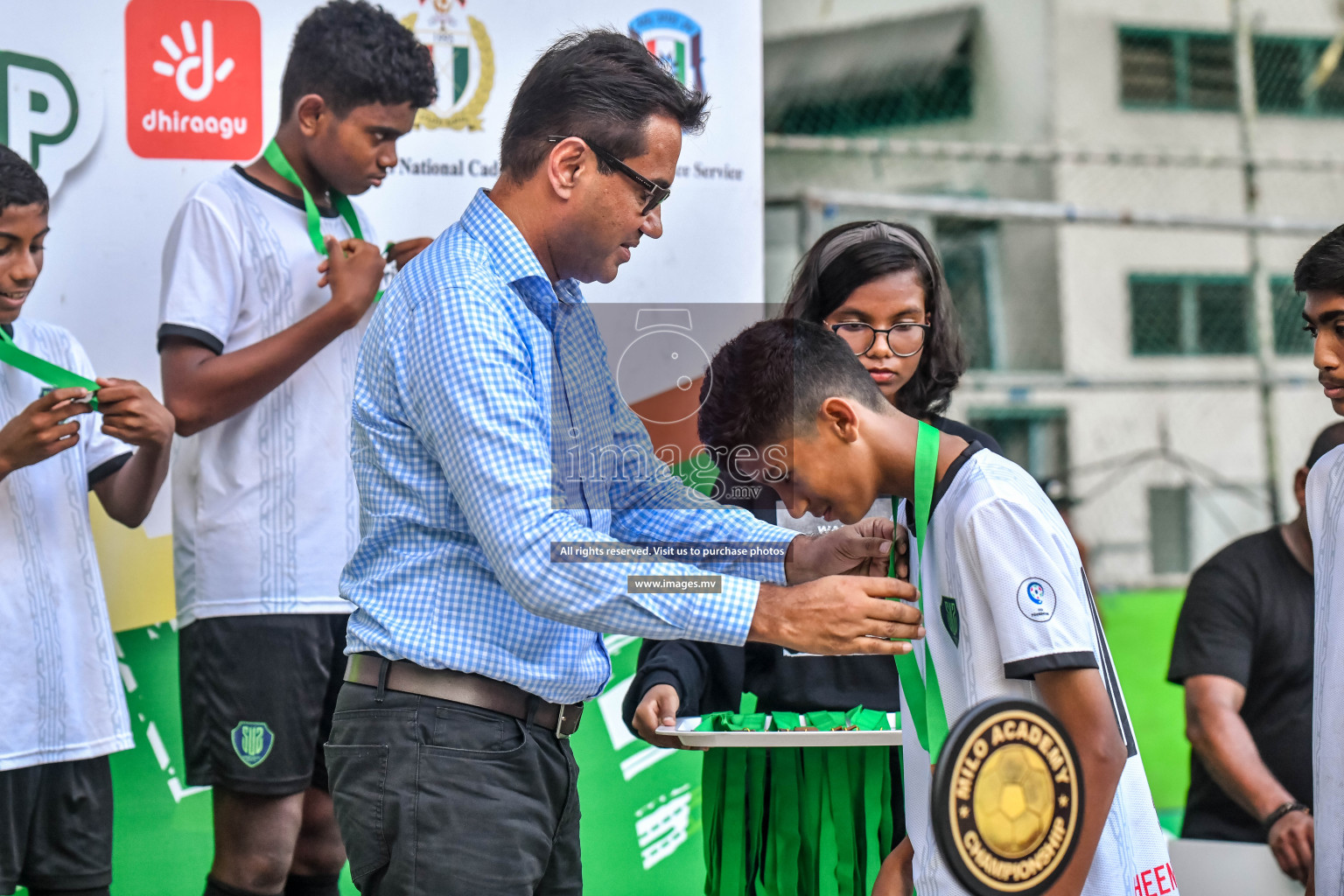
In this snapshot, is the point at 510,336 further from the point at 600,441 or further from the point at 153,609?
the point at 153,609

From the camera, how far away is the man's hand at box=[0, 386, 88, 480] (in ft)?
7.72

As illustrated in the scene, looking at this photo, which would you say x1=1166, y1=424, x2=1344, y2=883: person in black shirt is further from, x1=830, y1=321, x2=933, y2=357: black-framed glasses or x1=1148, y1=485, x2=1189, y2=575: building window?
x1=1148, y1=485, x2=1189, y2=575: building window

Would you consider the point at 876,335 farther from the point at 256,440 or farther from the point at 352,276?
the point at 256,440

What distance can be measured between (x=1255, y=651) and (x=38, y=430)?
2.88 meters

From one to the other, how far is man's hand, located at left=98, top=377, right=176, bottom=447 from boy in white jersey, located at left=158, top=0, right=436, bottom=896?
0.09 metres

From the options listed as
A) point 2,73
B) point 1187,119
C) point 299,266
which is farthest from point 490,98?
point 1187,119

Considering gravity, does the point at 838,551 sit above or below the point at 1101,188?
below

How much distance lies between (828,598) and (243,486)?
62.7 inches

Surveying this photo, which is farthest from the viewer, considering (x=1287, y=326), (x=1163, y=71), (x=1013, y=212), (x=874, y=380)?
(x=1163, y=71)

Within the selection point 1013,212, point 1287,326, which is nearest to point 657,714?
point 1013,212

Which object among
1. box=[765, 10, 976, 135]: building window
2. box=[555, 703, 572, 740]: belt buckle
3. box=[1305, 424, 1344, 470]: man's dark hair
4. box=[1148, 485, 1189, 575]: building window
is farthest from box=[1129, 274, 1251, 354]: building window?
box=[555, 703, 572, 740]: belt buckle

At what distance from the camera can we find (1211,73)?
382 inches

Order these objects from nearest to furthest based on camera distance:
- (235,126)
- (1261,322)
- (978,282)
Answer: (235,126), (1261,322), (978,282)

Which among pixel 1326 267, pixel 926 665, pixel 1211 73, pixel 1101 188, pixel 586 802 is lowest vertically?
pixel 586 802
